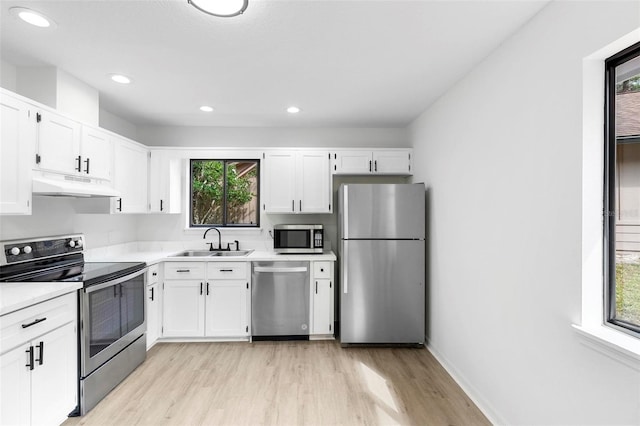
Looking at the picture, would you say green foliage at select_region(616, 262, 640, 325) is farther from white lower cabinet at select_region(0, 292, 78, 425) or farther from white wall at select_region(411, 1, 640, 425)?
white lower cabinet at select_region(0, 292, 78, 425)

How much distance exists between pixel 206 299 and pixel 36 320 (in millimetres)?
1674

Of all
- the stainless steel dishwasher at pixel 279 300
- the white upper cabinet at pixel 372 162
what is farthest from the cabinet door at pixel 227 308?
the white upper cabinet at pixel 372 162

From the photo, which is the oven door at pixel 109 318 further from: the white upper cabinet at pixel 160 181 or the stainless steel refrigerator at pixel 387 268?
the stainless steel refrigerator at pixel 387 268

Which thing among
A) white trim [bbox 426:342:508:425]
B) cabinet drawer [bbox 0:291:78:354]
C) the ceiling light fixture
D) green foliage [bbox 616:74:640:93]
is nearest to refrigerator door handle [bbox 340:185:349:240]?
white trim [bbox 426:342:508:425]

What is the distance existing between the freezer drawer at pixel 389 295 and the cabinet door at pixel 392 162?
102 centimetres

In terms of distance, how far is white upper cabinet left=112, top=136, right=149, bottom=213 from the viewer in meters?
3.12

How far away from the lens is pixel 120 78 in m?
2.61

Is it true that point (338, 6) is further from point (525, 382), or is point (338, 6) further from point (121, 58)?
point (525, 382)

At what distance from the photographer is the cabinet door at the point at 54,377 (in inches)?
71.6

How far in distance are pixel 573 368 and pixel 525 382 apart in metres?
0.41

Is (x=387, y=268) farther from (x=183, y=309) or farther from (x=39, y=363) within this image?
(x=39, y=363)

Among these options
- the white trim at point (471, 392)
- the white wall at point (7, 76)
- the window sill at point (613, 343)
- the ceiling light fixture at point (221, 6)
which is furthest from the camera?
the white wall at point (7, 76)

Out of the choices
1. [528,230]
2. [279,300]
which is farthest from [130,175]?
[528,230]

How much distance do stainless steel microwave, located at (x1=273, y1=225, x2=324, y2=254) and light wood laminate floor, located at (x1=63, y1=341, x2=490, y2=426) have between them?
43.3 inches
